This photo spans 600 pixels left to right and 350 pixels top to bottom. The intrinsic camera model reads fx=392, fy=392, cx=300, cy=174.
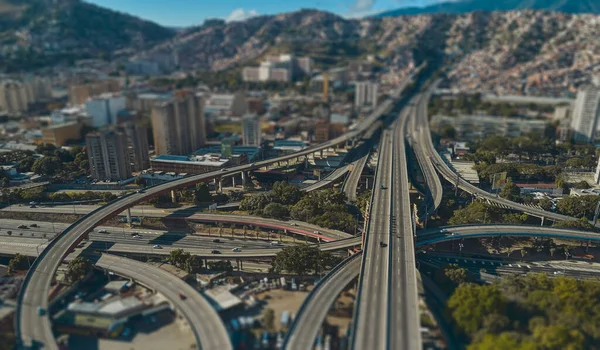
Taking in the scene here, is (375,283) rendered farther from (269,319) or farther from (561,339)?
(561,339)

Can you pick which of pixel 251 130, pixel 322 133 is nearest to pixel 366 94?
pixel 322 133

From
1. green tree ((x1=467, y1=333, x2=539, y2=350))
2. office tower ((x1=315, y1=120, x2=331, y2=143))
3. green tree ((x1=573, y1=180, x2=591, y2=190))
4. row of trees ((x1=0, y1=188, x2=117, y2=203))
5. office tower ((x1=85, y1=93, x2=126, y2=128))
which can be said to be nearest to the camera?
green tree ((x1=467, y1=333, x2=539, y2=350))

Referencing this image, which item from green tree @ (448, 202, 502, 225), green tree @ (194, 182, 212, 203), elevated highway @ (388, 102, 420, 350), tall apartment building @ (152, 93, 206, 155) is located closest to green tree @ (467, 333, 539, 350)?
elevated highway @ (388, 102, 420, 350)

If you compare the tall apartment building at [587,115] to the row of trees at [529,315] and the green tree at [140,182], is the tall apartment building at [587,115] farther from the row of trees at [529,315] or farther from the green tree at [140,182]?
the green tree at [140,182]

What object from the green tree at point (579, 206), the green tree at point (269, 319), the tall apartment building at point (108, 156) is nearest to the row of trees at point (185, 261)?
the green tree at point (269, 319)

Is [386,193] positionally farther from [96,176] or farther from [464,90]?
[464,90]

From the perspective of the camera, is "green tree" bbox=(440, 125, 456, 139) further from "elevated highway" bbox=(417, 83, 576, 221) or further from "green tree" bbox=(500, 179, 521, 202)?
"green tree" bbox=(500, 179, 521, 202)

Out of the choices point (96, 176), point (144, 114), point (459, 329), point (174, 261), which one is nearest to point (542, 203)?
point (459, 329)
